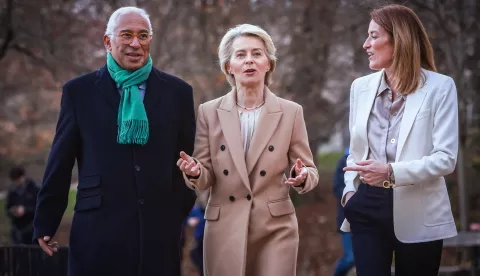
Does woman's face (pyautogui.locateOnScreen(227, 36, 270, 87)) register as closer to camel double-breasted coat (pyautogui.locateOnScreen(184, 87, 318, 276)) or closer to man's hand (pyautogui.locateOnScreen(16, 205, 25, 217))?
camel double-breasted coat (pyautogui.locateOnScreen(184, 87, 318, 276))

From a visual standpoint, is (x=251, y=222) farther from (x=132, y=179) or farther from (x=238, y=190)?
(x=132, y=179)

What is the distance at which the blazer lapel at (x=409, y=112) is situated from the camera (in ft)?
19.0

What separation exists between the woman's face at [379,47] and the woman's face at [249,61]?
81cm

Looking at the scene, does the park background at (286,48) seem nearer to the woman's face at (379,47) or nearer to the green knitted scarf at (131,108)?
the woman's face at (379,47)

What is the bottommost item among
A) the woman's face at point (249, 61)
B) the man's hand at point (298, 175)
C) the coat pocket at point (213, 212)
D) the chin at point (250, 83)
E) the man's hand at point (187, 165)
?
the coat pocket at point (213, 212)

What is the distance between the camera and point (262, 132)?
6.43 m

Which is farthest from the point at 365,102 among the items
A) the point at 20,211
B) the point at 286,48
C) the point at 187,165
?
the point at 286,48

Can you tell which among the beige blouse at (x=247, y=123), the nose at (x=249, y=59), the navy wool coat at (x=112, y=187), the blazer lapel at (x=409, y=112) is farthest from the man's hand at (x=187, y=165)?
the blazer lapel at (x=409, y=112)

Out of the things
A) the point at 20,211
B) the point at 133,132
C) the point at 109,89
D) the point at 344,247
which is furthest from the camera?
the point at 20,211

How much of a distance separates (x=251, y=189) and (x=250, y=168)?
141mm

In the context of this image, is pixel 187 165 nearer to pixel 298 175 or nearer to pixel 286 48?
pixel 298 175

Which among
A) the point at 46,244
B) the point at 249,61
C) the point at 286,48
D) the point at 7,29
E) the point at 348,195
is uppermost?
the point at 286,48

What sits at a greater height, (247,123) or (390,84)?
(390,84)

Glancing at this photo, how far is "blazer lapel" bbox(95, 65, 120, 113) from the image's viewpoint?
20.4 ft
